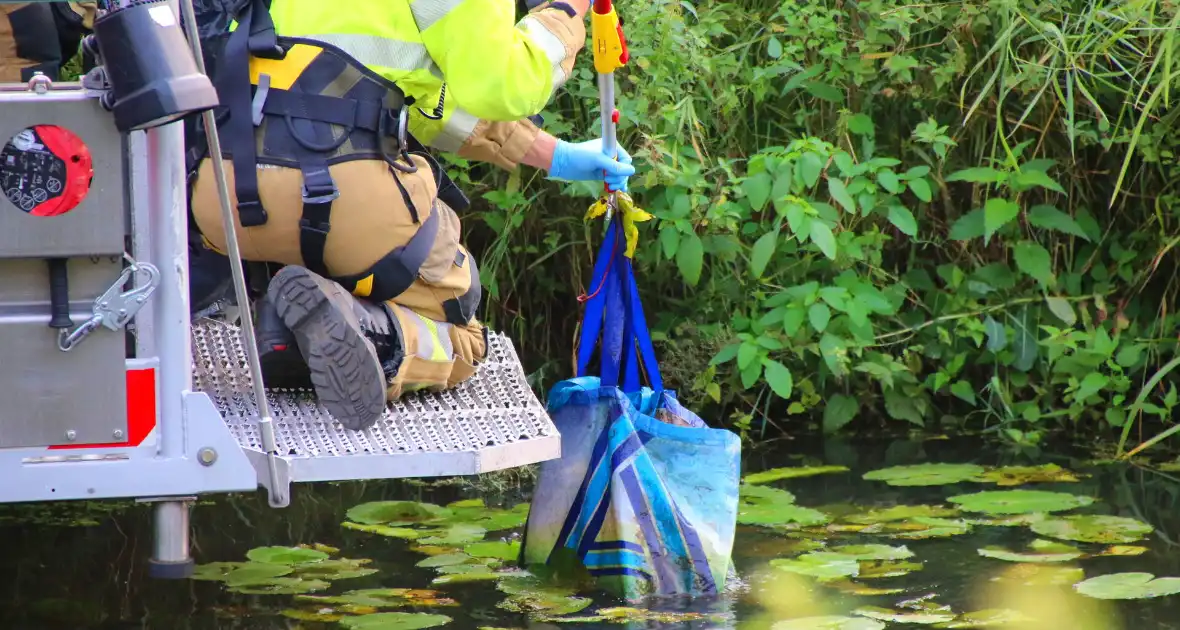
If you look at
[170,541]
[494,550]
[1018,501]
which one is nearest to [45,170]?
[170,541]

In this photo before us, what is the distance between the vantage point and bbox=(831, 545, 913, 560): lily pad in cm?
392

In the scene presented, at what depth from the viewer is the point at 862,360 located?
17.0ft

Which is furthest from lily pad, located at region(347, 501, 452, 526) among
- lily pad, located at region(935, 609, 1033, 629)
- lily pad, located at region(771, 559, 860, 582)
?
lily pad, located at region(935, 609, 1033, 629)

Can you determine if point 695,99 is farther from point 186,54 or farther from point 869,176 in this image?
point 186,54

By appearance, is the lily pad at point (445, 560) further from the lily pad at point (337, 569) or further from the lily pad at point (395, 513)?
the lily pad at point (395, 513)

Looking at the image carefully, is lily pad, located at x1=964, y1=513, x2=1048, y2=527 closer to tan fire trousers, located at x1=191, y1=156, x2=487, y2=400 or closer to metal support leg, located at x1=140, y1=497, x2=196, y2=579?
tan fire trousers, located at x1=191, y1=156, x2=487, y2=400

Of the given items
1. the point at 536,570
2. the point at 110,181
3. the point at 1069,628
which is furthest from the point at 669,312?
the point at 110,181

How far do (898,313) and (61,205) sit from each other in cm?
360

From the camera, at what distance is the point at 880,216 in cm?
536

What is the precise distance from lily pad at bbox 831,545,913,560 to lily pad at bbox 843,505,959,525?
0.25m

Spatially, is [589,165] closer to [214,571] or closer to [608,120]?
[608,120]

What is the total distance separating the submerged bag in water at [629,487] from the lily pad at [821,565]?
0.90 ft

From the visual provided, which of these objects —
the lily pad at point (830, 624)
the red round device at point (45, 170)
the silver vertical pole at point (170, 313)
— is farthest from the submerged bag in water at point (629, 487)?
the red round device at point (45, 170)

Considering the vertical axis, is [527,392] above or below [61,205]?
below
